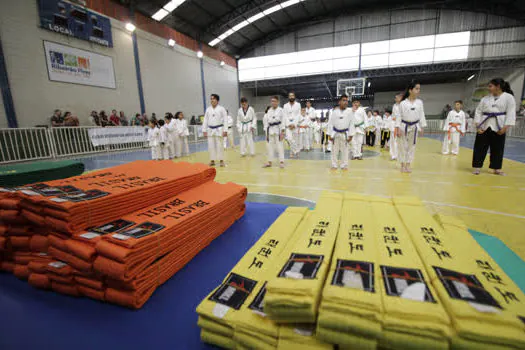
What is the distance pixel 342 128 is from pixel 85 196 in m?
5.45

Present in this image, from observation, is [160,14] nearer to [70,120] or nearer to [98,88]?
[98,88]

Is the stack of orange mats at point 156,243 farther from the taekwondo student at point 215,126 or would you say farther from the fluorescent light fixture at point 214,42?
the fluorescent light fixture at point 214,42

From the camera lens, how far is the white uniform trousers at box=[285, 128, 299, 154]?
870cm

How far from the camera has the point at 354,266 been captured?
0.94m

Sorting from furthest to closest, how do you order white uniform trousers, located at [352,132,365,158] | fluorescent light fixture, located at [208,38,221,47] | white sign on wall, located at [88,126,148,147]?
fluorescent light fixture, located at [208,38,221,47] < white sign on wall, located at [88,126,148,147] < white uniform trousers, located at [352,132,365,158]

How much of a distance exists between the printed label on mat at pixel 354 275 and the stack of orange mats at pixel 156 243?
Result: 88 cm

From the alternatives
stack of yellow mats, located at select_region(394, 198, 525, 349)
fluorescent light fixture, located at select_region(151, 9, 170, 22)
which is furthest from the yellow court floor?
fluorescent light fixture, located at select_region(151, 9, 170, 22)

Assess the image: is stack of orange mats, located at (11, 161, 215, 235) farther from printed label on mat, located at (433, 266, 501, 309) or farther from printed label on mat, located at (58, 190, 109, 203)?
printed label on mat, located at (433, 266, 501, 309)

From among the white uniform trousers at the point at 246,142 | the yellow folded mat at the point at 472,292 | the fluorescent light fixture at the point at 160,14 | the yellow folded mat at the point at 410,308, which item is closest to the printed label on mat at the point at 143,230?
the yellow folded mat at the point at 410,308

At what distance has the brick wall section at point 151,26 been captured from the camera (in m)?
12.0

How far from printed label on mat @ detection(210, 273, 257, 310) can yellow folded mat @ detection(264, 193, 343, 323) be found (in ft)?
0.62

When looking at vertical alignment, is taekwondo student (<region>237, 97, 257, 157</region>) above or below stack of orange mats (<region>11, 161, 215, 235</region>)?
above

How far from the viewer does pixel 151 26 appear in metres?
14.8

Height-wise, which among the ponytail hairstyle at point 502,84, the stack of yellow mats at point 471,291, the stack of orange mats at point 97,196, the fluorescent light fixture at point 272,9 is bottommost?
the stack of yellow mats at point 471,291
